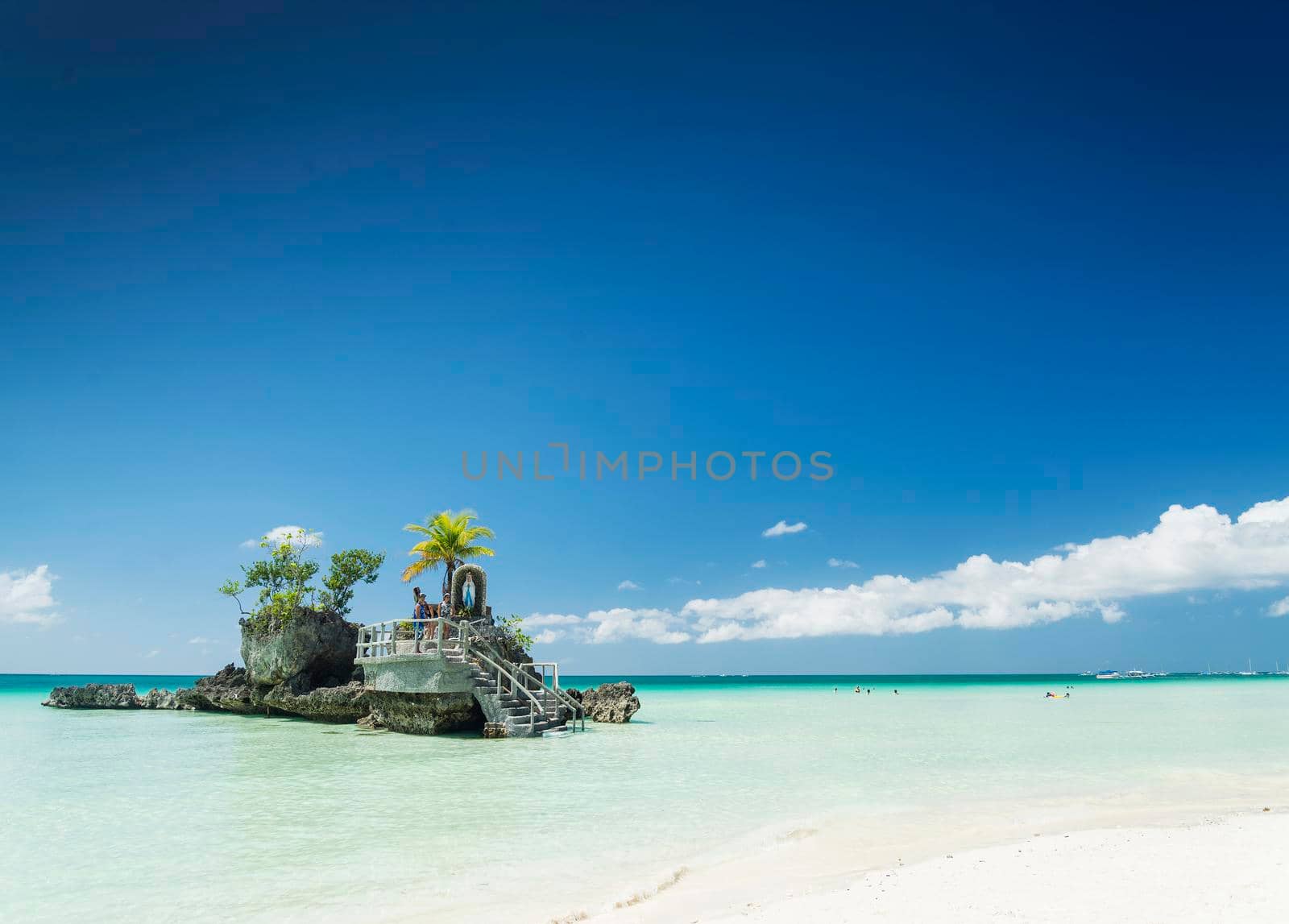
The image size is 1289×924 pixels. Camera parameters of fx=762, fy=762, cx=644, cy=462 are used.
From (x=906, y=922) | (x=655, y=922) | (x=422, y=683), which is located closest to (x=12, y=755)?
(x=422, y=683)

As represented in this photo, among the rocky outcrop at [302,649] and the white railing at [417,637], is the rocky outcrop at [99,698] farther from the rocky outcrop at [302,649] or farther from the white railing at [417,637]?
the white railing at [417,637]

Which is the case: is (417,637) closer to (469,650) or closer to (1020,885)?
(469,650)

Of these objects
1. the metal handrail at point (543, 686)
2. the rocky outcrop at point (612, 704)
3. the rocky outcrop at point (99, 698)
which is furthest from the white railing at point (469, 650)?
the rocky outcrop at point (99, 698)

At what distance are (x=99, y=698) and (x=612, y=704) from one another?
115 feet

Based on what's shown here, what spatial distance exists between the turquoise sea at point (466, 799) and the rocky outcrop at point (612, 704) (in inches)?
66.9

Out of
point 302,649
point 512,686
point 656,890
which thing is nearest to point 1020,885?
point 656,890

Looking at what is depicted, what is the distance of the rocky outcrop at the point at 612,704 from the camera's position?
93.1 ft

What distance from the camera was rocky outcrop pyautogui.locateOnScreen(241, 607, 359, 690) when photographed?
31.8 meters

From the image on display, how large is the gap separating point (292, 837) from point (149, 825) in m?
2.74

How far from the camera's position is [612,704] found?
28.7 metres

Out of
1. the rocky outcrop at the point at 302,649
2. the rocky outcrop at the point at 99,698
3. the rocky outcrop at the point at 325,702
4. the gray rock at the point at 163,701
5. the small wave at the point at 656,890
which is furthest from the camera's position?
the rocky outcrop at the point at 99,698

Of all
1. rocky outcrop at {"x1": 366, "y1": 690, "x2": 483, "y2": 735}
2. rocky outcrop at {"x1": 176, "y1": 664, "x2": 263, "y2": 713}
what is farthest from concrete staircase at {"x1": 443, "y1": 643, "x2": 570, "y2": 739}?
rocky outcrop at {"x1": 176, "y1": 664, "x2": 263, "y2": 713}

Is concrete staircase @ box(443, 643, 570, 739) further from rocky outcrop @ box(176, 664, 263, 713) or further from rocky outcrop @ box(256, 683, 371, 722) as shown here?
rocky outcrop @ box(176, 664, 263, 713)

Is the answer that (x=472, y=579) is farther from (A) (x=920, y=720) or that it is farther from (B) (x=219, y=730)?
(A) (x=920, y=720)
